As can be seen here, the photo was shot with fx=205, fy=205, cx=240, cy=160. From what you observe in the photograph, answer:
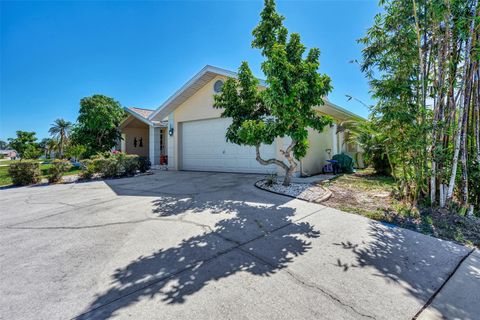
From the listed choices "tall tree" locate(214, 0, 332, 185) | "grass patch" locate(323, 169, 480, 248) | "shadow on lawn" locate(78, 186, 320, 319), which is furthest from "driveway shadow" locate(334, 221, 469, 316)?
"tall tree" locate(214, 0, 332, 185)

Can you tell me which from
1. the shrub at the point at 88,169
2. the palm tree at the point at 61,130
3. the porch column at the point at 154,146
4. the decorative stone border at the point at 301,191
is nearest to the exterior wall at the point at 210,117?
the decorative stone border at the point at 301,191

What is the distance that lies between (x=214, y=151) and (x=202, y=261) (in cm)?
839

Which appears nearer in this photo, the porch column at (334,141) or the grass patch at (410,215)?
the grass patch at (410,215)

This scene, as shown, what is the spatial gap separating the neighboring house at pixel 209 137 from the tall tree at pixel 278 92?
7.99 ft

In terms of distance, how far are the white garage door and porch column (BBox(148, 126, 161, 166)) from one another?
3477mm

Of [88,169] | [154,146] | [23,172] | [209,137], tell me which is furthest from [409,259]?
[154,146]

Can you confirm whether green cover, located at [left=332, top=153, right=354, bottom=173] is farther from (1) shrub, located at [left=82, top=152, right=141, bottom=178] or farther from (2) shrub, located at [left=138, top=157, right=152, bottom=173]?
(1) shrub, located at [left=82, top=152, right=141, bottom=178]

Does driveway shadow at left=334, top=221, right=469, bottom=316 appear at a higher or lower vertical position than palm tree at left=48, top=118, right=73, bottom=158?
lower

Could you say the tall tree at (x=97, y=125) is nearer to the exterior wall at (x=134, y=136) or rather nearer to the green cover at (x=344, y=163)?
the exterior wall at (x=134, y=136)

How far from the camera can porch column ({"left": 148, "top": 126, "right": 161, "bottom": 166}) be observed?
14.3m

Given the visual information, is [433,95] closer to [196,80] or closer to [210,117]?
[210,117]

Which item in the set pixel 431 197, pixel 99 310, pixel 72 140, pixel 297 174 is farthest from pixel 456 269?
pixel 72 140

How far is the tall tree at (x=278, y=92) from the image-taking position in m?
4.94

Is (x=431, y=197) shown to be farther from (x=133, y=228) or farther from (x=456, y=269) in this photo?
(x=133, y=228)
